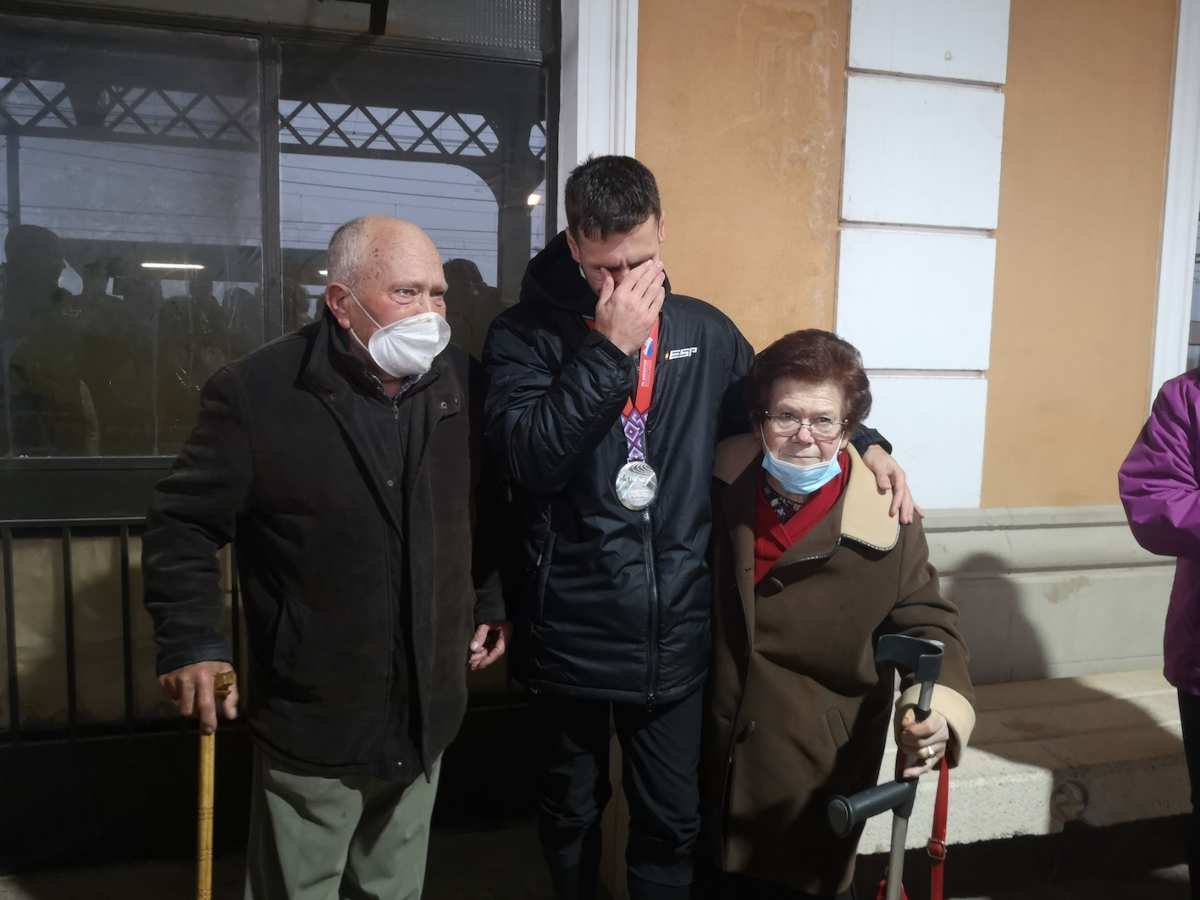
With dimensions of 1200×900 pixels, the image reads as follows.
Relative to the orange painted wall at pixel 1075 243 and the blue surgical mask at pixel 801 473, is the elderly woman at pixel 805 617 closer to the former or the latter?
the blue surgical mask at pixel 801 473

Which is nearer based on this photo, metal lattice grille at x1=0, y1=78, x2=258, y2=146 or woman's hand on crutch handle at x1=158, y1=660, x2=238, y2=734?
woman's hand on crutch handle at x1=158, y1=660, x2=238, y2=734

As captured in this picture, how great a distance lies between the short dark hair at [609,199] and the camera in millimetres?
2072

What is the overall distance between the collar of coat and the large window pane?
2010mm

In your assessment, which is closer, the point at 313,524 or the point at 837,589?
the point at 313,524

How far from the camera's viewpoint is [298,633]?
6.59ft

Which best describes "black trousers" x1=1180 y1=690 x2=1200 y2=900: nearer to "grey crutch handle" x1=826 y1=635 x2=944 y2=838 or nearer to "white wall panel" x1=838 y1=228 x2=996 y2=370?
"grey crutch handle" x1=826 y1=635 x2=944 y2=838

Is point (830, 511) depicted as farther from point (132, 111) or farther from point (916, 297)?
point (132, 111)

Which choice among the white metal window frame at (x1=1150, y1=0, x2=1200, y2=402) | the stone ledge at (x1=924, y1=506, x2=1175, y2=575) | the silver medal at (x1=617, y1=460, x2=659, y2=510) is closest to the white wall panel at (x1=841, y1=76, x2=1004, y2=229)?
the white metal window frame at (x1=1150, y1=0, x2=1200, y2=402)

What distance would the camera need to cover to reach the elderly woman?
2.16 metres

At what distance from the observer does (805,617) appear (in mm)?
2184

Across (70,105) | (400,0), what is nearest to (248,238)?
(70,105)

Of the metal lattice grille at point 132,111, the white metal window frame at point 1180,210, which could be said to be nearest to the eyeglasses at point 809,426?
the metal lattice grille at point 132,111

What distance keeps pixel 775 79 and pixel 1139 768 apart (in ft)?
8.93

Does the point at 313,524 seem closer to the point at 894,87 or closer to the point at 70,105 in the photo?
the point at 70,105
